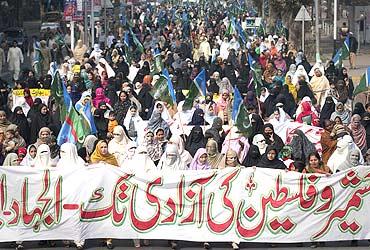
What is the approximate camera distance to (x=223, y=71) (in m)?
23.7

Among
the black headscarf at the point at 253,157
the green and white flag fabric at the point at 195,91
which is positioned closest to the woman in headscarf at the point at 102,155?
the black headscarf at the point at 253,157

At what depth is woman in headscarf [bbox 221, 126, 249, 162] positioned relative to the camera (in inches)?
566

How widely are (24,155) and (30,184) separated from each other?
1.13m

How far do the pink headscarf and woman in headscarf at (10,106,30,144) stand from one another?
7.38ft

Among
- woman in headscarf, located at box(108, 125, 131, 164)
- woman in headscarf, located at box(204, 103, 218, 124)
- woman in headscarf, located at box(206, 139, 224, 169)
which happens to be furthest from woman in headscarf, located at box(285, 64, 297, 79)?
woman in headscarf, located at box(206, 139, 224, 169)

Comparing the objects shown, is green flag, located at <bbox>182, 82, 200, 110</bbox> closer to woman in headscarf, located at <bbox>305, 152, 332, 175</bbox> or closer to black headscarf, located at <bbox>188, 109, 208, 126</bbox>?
black headscarf, located at <bbox>188, 109, 208, 126</bbox>

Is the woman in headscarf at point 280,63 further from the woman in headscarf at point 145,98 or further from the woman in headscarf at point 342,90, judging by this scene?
the woman in headscarf at point 145,98

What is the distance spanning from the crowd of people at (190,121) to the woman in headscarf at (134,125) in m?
0.02

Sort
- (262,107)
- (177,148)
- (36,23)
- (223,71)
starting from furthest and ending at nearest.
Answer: (36,23), (223,71), (262,107), (177,148)

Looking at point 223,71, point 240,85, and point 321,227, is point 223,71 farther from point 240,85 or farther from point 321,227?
point 321,227

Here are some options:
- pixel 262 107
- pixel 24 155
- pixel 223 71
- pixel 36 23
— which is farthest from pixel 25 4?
pixel 24 155

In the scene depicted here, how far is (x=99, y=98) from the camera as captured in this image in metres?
18.6

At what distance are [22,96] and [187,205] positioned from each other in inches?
320

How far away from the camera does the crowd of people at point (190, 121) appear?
40.3 ft
